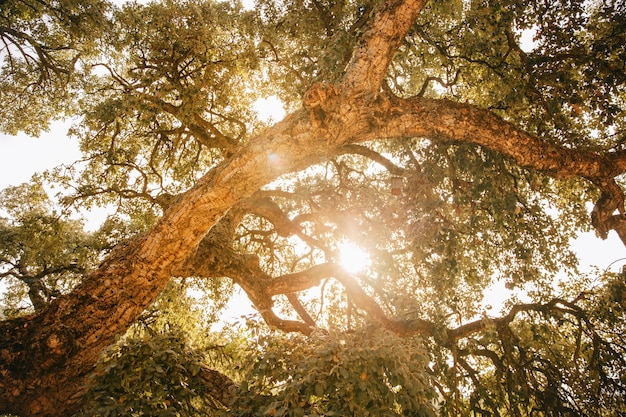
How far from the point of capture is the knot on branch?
13.4 ft

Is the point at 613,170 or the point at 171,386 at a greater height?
the point at 613,170

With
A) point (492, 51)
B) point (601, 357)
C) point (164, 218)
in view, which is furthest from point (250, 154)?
point (601, 357)

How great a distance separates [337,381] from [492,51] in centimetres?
618

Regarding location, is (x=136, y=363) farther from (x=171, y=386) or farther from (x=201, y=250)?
(x=201, y=250)

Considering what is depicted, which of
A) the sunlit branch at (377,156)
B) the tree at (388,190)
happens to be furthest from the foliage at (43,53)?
the sunlit branch at (377,156)

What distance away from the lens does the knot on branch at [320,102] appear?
4.09m

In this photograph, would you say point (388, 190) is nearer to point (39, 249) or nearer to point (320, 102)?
point (320, 102)

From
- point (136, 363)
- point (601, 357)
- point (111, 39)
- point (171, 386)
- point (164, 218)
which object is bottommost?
point (601, 357)

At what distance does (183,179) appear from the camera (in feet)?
32.2

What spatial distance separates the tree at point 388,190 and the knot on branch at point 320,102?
0.02 m

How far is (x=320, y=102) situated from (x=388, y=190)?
3.81m

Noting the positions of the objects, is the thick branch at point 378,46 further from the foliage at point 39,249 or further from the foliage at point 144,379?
the foliage at point 39,249

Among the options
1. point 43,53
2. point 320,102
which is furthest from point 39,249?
point 320,102

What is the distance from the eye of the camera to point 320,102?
4137 mm
